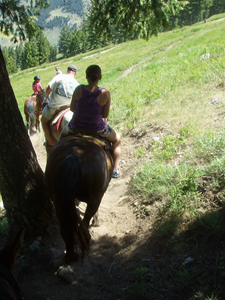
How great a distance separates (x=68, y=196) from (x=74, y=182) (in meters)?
0.17

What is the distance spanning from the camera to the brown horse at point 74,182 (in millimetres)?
A: 3217

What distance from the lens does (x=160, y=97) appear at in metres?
9.33

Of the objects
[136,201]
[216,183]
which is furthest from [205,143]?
[136,201]

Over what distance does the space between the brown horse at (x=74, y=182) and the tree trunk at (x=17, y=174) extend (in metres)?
0.54

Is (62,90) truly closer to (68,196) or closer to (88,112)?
(88,112)

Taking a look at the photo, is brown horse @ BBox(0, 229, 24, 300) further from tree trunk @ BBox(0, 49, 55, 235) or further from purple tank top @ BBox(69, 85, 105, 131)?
purple tank top @ BBox(69, 85, 105, 131)

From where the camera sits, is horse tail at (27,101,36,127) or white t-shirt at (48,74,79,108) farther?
horse tail at (27,101,36,127)

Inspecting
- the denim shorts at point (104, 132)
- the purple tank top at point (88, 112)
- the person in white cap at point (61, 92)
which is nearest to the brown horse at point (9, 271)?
the purple tank top at point (88, 112)

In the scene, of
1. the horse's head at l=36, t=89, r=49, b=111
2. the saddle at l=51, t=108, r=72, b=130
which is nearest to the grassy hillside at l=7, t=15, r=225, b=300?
the saddle at l=51, t=108, r=72, b=130

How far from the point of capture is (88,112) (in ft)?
14.0

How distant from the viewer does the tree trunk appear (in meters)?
3.66

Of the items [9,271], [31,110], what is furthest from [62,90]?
[31,110]

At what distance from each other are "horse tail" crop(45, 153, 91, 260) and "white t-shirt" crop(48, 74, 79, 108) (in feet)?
9.72

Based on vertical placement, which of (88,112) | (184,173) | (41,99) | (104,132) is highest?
(88,112)
